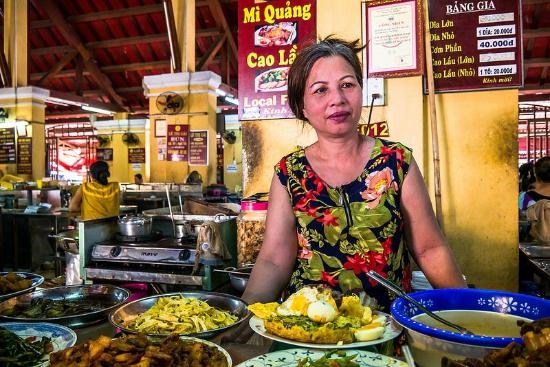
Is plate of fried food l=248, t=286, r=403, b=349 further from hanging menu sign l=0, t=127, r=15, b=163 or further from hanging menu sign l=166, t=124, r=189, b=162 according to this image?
hanging menu sign l=0, t=127, r=15, b=163

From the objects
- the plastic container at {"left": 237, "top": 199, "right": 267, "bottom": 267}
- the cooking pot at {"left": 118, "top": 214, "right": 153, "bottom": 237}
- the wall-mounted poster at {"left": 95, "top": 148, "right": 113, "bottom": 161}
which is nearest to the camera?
the plastic container at {"left": 237, "top": 199, "right": 267, "bottom": 267}

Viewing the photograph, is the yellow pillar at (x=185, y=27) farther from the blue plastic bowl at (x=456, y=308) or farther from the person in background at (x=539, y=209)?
the blue plastic bowl at (x=456, y=308)

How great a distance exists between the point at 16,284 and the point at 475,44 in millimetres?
3197

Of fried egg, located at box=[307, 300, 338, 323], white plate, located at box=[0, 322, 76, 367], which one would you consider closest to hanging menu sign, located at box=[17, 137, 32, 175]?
white plate, located at box=[0, 322, 76, 367]

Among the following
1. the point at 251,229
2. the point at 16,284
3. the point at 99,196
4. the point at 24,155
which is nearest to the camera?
the point at 16,284

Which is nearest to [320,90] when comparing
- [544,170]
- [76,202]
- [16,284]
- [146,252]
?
[16,284]

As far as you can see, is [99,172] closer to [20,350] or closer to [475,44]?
[475,44]

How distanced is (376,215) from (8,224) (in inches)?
295

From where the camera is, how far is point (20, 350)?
1.21 m

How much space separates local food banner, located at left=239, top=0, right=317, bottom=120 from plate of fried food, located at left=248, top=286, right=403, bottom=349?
243 centimetres

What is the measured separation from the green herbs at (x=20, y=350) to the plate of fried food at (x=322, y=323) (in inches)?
23.1

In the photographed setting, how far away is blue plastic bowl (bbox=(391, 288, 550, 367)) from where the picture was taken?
2.74 ft

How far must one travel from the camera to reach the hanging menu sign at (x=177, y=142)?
9109mm

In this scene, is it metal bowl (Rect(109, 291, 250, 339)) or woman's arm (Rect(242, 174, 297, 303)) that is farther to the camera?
woman's arm (Rect(242, 174, 297, 303))
